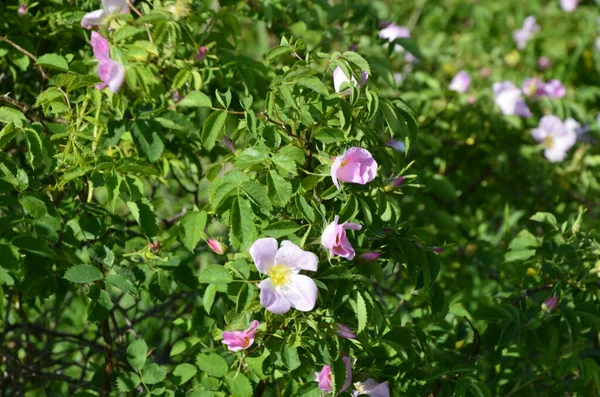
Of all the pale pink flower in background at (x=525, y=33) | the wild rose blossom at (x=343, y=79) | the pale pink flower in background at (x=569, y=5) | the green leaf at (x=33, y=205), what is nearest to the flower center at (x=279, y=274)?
the wild rose blossom at (x=343, y=79)

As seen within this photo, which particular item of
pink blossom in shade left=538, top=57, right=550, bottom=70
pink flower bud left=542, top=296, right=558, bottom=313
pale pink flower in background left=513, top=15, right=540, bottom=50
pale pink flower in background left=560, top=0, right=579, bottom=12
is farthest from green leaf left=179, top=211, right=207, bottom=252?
pale pink flower in background left=560, top=0, right=579, bottom=12

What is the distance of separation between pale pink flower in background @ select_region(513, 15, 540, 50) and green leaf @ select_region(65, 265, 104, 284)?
311 centimetres

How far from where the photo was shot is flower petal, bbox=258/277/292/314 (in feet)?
4.17

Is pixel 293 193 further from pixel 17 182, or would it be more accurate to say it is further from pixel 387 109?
pixel 17 182

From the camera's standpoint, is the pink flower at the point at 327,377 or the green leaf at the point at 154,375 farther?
the green leaf at the point at 154,375

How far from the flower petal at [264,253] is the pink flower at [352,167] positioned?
14 cm

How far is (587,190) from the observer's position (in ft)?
9.23

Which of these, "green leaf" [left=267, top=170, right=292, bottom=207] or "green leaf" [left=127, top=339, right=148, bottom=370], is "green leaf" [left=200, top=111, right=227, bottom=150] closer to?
"green leaf" [left=267, top=170, right=292, bottom=207]

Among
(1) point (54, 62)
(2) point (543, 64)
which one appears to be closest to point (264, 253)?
(1) point (54, 62)

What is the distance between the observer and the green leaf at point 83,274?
1.44 m

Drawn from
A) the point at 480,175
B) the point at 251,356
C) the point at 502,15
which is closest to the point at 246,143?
the point at 251,356

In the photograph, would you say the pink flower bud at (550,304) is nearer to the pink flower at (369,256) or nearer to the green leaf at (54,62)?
the pink flower at (369,256)

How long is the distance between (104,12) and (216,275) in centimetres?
59

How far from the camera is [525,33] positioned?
13.3 feet
